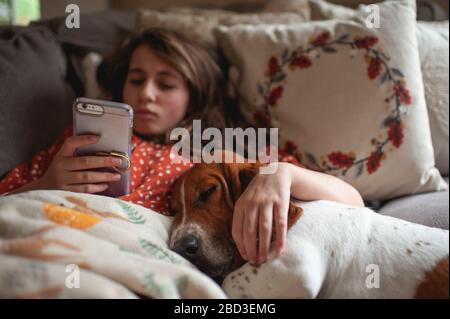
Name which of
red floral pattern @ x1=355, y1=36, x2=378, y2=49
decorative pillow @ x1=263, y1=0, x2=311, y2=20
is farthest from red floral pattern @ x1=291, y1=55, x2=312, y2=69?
decorative pillow @ x1=263, y1=0, x2=311, y2=20

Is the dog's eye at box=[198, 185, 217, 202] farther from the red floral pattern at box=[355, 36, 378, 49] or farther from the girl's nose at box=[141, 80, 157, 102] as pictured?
the red floral pattern at box=[355, 36, 378, 49]

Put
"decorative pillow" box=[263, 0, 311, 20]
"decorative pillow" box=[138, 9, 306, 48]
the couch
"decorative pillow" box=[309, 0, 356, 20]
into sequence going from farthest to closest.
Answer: "decorative pillow" box=[263, 0, 311, 20]
"decorative pillow" box=[138, 9, 306, 48]
"decorative pillow" box=[309, 0, 356, 20]
the couch

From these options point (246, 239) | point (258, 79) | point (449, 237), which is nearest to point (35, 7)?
point (258, 79)

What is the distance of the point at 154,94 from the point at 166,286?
0.76 meters

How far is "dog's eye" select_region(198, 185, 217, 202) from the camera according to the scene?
1.03 meters

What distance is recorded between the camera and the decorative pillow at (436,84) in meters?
1.46

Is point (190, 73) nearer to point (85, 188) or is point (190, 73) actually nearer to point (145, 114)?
point (145, 114)

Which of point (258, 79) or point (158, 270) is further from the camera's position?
point (258, 79)

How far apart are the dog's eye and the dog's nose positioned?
0.12 metres

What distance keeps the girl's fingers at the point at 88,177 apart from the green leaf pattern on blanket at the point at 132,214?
12 centimetres

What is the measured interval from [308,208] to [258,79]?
0.63m

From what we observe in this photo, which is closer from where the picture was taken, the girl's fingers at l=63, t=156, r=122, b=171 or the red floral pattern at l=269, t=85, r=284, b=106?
the girl's fingers at l=63, t=156, r=122, b=171
